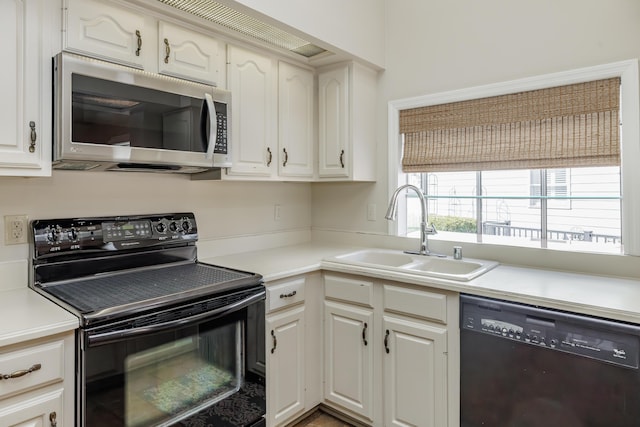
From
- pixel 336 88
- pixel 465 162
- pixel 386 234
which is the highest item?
pixel 336 88

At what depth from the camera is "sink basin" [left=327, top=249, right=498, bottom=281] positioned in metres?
2.00

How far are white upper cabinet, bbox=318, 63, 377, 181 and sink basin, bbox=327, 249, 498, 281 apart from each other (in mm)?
514

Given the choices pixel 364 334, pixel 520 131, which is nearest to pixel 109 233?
pixel 364 334

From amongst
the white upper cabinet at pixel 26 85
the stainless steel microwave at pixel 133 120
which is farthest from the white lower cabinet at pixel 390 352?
the white upper cabinet at pixel 26 85

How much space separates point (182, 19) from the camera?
73.7 inches

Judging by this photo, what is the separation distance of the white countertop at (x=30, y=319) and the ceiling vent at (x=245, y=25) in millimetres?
1387

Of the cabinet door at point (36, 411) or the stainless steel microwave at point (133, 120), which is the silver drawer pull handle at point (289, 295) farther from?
the cabinet door at point (36, 411)

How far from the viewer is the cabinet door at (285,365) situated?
194 centimetres

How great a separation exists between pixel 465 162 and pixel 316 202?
118cm

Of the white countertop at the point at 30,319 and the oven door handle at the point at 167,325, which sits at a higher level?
the white countertop at the point at 30,319

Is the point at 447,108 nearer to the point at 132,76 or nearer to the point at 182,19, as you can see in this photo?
the point at 182,19

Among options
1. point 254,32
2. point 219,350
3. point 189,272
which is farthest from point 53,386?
point 254,32

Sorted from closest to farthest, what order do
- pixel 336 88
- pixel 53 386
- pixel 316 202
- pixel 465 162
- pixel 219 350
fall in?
pixel 53 386, pixel 219 350, pixel 465 162, pixel 336 88, pixel 316 202

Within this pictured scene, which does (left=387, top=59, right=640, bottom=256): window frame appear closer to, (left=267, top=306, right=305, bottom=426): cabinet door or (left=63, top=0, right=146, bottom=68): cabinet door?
(left=267, top=306, right=305, bottom=426): cabinet door
